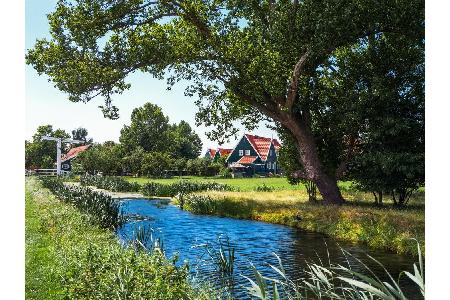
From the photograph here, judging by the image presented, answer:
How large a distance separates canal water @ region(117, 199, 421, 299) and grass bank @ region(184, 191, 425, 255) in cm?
25

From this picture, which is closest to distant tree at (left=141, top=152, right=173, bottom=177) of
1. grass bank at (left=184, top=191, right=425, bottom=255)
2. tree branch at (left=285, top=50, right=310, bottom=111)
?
grass bank at (left=184, top=191, right=425, bottom=255)

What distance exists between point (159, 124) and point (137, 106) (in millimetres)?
419

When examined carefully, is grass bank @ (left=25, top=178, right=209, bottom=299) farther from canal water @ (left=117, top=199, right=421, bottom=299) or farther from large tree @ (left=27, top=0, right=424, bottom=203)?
large tree @ (left=27, top=0, right=424, bottom=203)

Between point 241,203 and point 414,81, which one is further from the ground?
point 414,81

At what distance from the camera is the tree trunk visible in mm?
11656

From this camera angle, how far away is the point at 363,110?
8484 mm

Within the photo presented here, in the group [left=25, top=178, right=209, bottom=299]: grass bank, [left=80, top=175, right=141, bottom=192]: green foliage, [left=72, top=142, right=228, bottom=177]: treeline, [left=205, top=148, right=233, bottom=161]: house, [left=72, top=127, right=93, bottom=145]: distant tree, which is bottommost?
[left=25, top=178, right=209, bottom=299]: grass bank

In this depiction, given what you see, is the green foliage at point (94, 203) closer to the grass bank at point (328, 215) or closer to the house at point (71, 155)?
the grass bank at point (328, 215)

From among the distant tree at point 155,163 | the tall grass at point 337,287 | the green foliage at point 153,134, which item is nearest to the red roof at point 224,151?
the green foliage at point 153,134

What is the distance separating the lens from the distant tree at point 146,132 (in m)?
6.86

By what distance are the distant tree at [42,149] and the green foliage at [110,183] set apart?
1.37m
